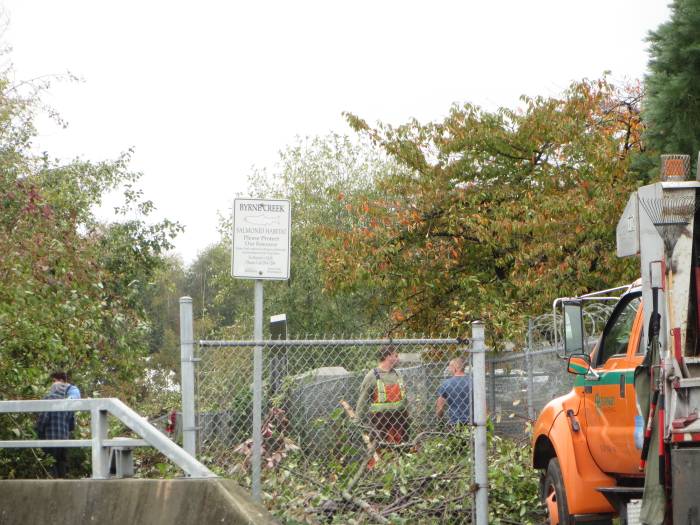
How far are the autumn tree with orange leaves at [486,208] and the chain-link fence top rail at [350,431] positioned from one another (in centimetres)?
1033

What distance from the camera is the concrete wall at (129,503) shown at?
19.4ft

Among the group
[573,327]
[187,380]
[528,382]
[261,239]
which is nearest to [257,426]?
[187,380]

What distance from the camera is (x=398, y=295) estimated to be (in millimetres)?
21750

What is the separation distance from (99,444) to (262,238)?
2259 millimetres

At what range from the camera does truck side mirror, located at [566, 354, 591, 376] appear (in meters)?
7.23

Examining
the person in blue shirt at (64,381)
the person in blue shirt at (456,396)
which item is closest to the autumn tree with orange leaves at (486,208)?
the person in blue shirt at (64,381)

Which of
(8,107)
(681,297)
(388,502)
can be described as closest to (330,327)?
(8,107)

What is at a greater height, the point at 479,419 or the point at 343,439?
the point at 479,419

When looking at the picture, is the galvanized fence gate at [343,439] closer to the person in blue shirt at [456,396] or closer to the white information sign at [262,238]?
the person in blue shirt at [456,396]

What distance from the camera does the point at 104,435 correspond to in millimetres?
6191

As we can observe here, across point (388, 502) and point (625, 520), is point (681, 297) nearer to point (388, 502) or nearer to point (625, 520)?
point (625, 520)

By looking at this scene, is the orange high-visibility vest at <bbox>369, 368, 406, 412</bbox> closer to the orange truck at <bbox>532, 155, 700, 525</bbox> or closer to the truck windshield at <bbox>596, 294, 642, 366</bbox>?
the orange truck at <bbox>532, 155, 700, 525</bbox>

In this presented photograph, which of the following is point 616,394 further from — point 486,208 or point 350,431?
point 486,208

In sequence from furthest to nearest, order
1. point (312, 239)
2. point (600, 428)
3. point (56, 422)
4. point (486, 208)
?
point (312, 239) < point (486, 208) < point (56, 422) < point (600, 428)
